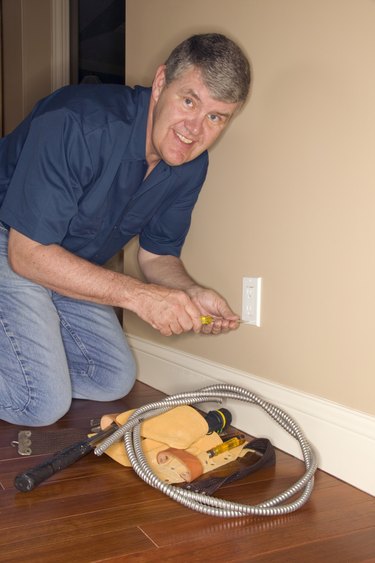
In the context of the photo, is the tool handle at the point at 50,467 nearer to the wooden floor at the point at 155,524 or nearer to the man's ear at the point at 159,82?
the wooden floor at the point at 155,524

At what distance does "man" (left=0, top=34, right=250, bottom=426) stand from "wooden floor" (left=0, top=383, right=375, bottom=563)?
1.27 feet

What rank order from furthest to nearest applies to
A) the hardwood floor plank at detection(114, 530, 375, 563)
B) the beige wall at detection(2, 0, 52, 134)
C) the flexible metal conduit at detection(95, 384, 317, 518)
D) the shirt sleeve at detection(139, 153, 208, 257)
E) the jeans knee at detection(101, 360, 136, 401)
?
the beige wall at detection(2, 0, 52, 134) → the jeans knee at detection(101, 360, 136, 401) → the shirt sleeve at detection(139, 153, 208, 257) → the flexible metal conduit at detection(95, 384, 317, 518) → the hardwood floor plank at detection(114, 530, 375, 563)

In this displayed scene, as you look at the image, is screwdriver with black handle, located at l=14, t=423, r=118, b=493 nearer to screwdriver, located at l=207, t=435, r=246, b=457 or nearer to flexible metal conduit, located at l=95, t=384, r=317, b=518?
flexible metal conduit, located at l=95, t=384, r=317, b=518

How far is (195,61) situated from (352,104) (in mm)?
402

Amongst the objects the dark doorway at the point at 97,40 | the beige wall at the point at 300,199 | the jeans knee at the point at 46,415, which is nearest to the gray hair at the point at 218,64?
the beige wall at the point at 300,199

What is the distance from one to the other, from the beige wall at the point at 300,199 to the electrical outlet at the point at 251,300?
20 millimetres

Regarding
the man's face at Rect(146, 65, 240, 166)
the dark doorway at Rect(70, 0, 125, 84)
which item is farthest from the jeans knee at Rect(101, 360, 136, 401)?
the dark doorway at Rect(70, 0, 125, 84)

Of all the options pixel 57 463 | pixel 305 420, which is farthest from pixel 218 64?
pixel 57 463

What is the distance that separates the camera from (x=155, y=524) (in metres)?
1.16

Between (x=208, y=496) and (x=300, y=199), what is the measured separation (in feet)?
2.39

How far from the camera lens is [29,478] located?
4.10 feet

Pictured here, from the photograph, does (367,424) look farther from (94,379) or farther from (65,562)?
(94,379)

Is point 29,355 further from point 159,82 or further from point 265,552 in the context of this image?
point 265,552

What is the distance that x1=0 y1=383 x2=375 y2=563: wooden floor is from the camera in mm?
1058
